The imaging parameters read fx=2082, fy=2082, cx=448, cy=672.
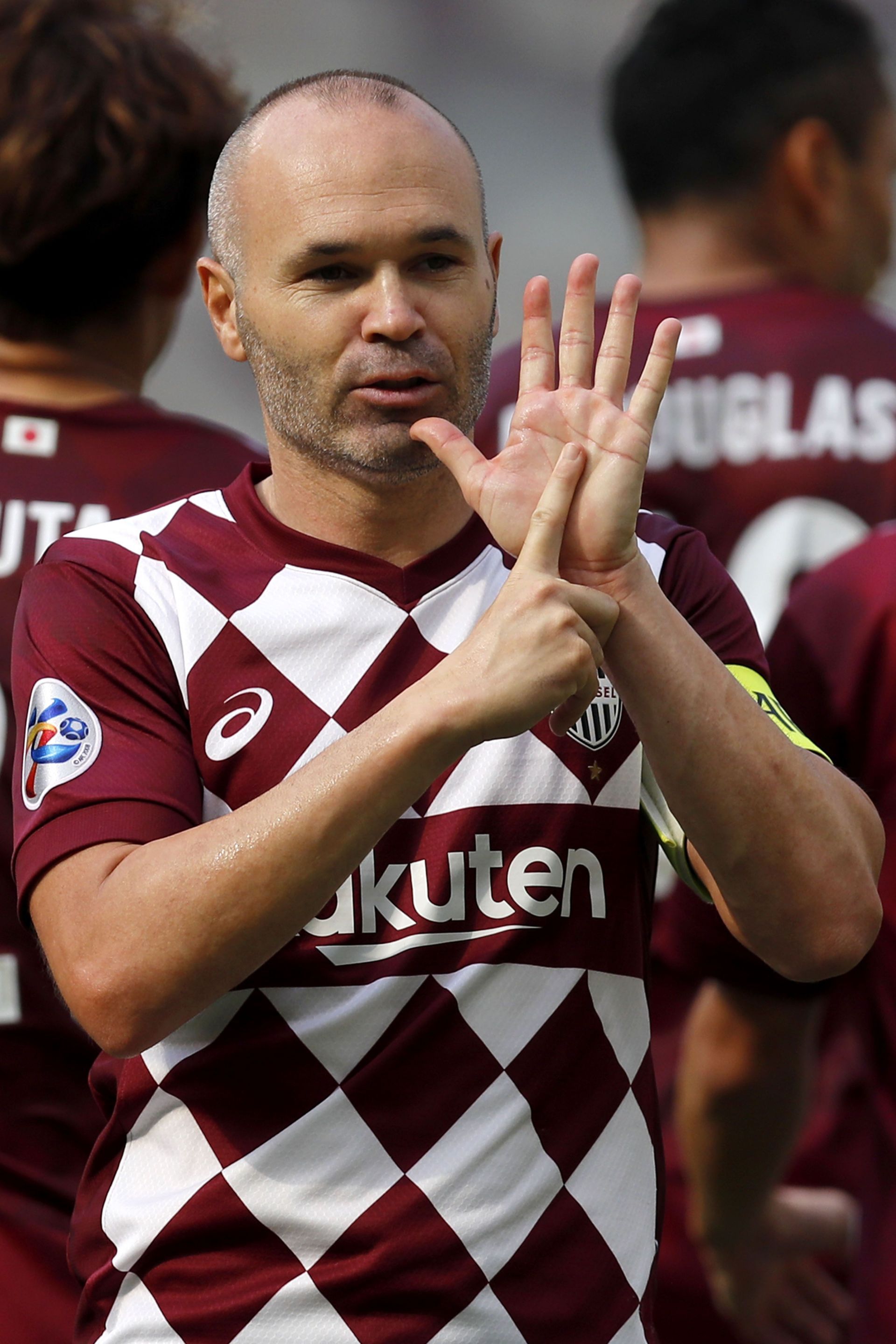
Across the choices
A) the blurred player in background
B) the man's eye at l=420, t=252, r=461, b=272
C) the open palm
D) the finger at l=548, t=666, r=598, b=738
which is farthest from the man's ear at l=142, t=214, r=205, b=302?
the finger at l=548, t=666, r=598, b=738

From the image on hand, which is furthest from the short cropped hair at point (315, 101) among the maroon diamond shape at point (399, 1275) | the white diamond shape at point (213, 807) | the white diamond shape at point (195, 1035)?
the maroon diamond shape at point (399, 1275)

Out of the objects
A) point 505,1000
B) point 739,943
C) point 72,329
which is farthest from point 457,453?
point 72,329

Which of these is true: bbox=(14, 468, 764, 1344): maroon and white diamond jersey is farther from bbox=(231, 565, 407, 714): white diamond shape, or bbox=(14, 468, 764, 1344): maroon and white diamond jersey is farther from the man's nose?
the man's nose

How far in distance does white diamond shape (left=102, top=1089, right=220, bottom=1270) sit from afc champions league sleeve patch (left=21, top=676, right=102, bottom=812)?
1.16 ft

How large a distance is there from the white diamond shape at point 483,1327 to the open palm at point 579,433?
0.74 m

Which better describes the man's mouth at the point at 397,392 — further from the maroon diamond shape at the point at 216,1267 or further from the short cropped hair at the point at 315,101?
the maroon diamond shape at the point at 216,1267

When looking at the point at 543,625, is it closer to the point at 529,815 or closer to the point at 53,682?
the point at 529,815

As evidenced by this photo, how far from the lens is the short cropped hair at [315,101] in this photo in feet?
7.68

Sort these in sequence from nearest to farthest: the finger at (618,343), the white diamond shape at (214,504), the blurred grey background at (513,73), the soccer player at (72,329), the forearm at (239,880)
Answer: the forearm at (239,880) → the finger at (618,343) → the white diamond shape at (214,504) → the soccer player at (72,329) → the blurred grey background at (513,73)

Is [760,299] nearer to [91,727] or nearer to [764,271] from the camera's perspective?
[764,271]

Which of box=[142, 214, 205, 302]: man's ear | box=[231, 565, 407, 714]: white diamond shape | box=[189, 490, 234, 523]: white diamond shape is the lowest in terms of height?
box=[231, 565, 407, 714]: white diamond shape

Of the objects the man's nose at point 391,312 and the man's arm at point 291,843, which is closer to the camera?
the man's arm at point 291,843

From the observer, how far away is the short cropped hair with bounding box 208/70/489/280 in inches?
92.2

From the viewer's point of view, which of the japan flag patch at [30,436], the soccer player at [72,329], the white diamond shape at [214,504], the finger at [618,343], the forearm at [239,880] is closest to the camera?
the forearm at [239,880]
